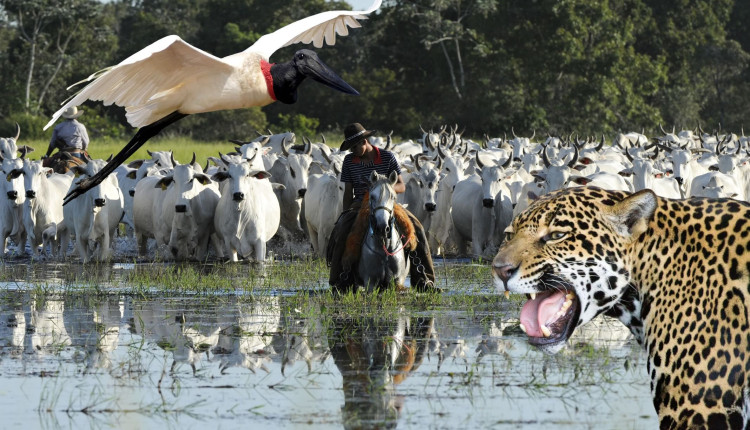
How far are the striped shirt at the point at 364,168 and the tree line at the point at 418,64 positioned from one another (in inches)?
1491

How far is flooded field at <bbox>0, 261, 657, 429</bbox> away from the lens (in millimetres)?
7000

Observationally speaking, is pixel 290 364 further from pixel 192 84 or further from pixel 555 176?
pixel 555 176

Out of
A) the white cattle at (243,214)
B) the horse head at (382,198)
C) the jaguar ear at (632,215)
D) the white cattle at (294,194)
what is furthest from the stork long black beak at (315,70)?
the white cattle at (294,194)

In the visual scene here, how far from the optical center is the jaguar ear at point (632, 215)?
5055 mm

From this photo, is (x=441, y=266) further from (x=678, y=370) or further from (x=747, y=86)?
(x=747, y=86)

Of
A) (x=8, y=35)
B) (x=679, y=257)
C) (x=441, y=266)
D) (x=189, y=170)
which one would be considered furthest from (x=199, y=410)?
(x=8, y=35)

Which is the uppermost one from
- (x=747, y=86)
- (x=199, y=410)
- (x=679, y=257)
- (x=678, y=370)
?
(x=747, y=86)

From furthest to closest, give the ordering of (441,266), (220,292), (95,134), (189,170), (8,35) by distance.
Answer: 1. (8,35)
2. (95,134)
3. (189,170)
4. (441,266)
5. (220,292)

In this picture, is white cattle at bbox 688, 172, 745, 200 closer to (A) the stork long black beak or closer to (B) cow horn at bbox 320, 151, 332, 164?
(B) cow horn at bbox 320, 151, 332, 164

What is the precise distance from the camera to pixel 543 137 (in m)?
53.6

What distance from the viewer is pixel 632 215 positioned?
5090mm

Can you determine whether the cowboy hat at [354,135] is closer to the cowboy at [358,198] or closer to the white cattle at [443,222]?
the cowboy at [358,198]

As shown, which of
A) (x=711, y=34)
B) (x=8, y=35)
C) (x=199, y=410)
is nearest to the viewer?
(x=199, y=410)

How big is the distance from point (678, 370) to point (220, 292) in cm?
930
